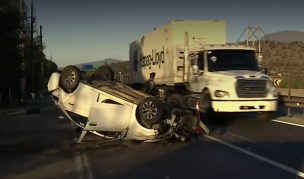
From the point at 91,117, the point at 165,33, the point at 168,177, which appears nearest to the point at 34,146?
the point at 91,117

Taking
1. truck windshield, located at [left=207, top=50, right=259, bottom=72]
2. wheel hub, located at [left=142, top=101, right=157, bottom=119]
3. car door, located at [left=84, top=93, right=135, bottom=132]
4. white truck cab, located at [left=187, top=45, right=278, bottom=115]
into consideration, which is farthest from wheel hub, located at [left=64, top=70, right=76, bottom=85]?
truck windshield, located at [left=207, top=50, right=259, bottom=72]

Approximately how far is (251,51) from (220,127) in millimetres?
3355

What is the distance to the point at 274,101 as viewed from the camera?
14.4 meters

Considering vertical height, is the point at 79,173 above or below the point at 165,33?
below

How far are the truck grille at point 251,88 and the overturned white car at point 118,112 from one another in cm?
324

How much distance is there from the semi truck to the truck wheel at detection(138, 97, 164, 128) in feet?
14.1

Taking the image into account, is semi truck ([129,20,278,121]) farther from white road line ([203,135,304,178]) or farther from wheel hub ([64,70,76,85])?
wheel hub ([64,70,76,85])

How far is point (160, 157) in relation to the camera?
922 centimetres

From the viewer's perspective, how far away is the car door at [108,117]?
1053cm

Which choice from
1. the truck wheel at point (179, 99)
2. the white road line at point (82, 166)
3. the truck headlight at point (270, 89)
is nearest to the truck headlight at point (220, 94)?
the truck headlight at point (270, 89)

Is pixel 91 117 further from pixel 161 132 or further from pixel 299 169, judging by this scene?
pixel 299 169

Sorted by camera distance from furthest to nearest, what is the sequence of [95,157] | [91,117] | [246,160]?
1. [91,117]
2. [95,157]
3. [246,160]

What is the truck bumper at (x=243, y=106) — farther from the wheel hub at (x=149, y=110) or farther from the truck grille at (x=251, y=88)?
the wheel hub at (x=149, y=110)

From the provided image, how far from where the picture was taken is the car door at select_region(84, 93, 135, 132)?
1053 centimetres
